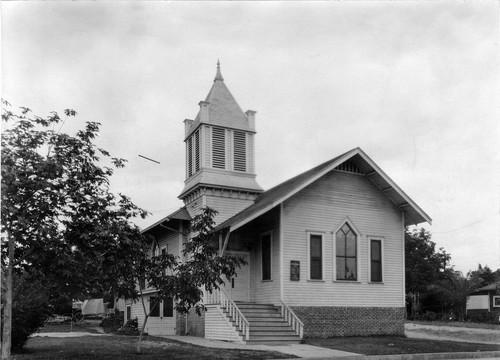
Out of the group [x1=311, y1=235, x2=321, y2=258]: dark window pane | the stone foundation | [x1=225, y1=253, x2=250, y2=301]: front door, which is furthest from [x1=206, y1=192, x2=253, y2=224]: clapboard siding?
the stone foundation

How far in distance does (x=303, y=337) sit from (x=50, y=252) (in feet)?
37.8

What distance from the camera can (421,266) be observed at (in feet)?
181

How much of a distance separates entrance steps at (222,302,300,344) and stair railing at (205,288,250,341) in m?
0.17

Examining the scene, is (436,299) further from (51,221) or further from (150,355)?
(51,221)

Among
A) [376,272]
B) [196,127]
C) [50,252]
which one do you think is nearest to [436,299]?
[376,272]

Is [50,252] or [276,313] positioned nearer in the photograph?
[50,252]

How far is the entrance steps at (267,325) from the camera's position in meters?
20.6

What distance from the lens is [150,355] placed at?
15.7m

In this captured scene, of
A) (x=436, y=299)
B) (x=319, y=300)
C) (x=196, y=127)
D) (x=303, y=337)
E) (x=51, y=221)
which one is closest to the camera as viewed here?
(x=51, y=221)

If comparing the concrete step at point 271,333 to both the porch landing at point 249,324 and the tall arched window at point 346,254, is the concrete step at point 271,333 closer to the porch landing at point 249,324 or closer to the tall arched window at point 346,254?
the porch landing at point 249,324

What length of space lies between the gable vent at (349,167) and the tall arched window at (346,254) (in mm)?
2334

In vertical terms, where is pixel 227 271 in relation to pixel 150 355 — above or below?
above

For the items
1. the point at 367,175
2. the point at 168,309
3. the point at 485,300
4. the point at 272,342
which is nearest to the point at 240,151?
the point at 367,175

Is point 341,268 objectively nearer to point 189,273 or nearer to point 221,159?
point 221,159
